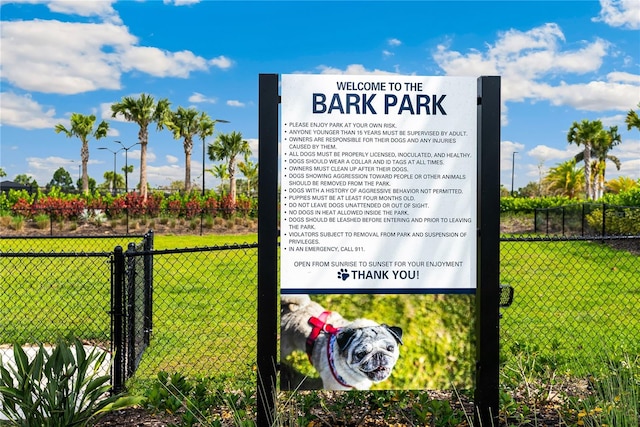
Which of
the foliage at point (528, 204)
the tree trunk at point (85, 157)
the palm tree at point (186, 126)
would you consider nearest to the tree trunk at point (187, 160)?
the palm tree at point (186, 126)

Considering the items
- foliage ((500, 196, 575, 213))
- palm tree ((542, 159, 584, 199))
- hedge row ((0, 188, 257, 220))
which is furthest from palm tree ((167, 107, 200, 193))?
palm tree ((542, 159, 584, 199))

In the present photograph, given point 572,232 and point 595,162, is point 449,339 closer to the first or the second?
point 572,232

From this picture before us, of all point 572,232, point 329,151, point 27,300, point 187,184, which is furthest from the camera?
point 187,184

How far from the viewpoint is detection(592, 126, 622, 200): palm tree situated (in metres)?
58.8

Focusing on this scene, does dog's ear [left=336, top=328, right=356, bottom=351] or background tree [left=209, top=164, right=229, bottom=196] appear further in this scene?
background tree [left=209, top=164, right=229, bottom=196]

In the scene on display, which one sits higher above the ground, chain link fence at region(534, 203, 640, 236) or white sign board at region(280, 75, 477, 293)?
white sign board at region(280, 75, 477, 293)

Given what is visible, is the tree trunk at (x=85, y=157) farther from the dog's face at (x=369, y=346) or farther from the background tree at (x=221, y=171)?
the dog's face at (x=369, y=346)

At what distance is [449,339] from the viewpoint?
3.83 m

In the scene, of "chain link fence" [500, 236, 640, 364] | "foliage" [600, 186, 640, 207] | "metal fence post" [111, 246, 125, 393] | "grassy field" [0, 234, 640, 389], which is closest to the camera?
"grassy field" [0, 234, 640, 389]

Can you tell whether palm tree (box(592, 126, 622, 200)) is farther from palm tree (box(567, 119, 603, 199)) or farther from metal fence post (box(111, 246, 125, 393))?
metal fence post (box(111, 246, 125, 393))

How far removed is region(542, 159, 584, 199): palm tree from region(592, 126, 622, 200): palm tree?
1856 mm

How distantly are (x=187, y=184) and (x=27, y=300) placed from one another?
33089mm

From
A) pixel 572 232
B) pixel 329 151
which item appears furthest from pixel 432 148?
pixel 572 232

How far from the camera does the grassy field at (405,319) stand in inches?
149
